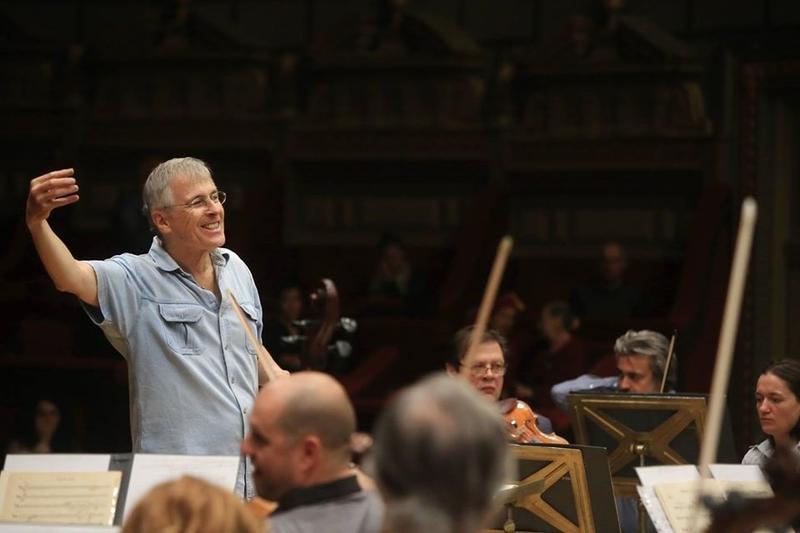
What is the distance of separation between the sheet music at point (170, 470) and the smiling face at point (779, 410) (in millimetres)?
2215

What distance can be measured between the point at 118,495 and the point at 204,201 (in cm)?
91

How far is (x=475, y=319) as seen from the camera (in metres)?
7.58

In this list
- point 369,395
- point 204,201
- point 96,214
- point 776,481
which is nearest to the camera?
point 776,481

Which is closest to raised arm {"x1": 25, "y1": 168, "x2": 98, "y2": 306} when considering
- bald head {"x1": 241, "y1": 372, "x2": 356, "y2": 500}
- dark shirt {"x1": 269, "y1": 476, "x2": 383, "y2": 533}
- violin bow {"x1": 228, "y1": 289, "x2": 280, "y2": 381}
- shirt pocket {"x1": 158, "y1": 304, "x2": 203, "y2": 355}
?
shirt pocket {"x1": 158, "y1": 304, "x2": 203, "y2": 355}

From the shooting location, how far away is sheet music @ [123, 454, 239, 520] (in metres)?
3.07

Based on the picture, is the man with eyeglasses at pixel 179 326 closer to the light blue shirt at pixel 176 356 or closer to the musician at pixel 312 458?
the light blue shirt at pixel 176 356

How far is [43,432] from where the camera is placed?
291 inches

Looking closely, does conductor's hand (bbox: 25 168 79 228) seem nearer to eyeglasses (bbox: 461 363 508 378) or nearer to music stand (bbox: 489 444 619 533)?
music stand (bbox: 489 444 619 533)

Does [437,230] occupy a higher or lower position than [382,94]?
lower

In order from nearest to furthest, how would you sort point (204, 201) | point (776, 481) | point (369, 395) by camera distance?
1. point (776, 481)
2. point (204, 201)
3. point (369, 395)

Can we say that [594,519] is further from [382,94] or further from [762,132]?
[382,94]

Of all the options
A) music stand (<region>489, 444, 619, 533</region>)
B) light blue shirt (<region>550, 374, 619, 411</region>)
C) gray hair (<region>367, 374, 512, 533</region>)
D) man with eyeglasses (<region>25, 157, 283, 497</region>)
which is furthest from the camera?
light blue shirt (<region>550, 374, 619, 411</region>)

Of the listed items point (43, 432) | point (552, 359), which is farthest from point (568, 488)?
point (43, 432)

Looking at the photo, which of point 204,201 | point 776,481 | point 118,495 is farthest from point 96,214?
point 776,481
